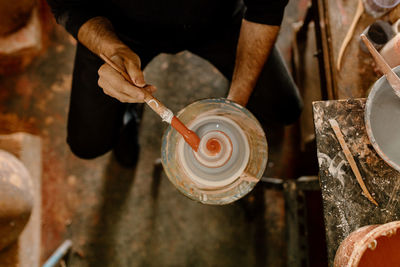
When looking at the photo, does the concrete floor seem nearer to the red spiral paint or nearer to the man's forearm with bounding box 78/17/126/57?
the man's forearm with bounding box 78/17/126/57

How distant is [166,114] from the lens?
35.5 inches

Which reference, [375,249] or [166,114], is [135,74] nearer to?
[166,114]

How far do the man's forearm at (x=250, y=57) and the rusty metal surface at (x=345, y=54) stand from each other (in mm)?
248

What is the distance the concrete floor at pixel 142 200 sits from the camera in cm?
185

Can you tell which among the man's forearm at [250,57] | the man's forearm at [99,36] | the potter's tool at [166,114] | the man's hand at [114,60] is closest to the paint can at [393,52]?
the man's forearm at [250,57]

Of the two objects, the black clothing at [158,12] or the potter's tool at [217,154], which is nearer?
the potter's tool at [217,154]

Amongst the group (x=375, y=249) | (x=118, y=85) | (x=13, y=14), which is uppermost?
(x=118, y=85)

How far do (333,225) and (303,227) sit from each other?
0.74 metres

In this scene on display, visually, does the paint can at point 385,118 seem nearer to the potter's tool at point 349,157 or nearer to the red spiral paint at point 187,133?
the potter's tool at point 349,157

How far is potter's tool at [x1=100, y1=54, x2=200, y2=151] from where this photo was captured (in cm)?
90

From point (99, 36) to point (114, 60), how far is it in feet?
0.69

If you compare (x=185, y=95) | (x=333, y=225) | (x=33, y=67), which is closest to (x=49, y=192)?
(x=33, y=67)

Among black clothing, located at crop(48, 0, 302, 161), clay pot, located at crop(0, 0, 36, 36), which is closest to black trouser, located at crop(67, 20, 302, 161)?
black clothing, located at crop(48, 0, 302, 161)

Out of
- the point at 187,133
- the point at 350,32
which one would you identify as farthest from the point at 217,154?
the point at 350,32
